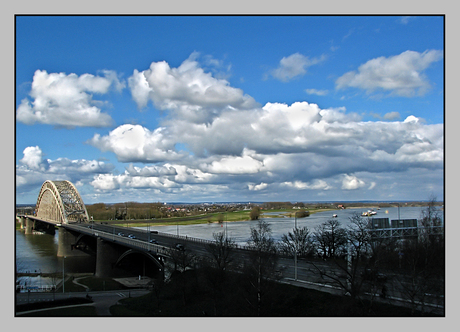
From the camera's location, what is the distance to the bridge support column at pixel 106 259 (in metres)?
57.0

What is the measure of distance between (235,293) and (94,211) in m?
126

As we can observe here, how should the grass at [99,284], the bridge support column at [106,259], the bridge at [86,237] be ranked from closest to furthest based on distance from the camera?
1. the grass at [99,284]
2. the bridge at [86,237]
3. the bridge support column at [106,259]

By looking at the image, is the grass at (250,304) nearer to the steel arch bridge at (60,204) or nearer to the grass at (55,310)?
the grass at (55,310)

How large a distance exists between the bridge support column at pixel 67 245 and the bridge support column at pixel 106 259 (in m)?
23.1

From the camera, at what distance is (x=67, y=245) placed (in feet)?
266

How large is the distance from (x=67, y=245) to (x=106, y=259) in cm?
2848

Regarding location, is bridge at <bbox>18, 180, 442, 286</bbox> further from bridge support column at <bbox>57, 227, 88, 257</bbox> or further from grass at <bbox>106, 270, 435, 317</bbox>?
grass at <bbox>106, 270, 435, 317</bbox>

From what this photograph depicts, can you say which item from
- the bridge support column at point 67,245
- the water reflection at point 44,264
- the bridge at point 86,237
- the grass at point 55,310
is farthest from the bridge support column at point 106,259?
the grass at point 55,310

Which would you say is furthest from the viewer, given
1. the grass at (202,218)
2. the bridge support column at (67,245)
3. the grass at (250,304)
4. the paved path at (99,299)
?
the grass at (202,218)

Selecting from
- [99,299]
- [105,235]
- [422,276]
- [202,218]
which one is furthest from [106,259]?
[202,218]

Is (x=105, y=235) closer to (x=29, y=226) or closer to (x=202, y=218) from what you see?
(x=202, y=218)

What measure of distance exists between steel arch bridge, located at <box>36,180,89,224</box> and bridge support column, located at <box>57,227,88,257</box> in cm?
2205

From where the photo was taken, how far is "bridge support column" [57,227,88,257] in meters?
78.5

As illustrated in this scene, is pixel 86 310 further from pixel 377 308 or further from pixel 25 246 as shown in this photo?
pixel 25 246
